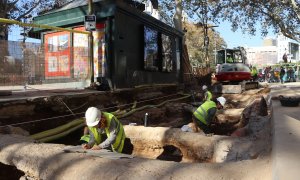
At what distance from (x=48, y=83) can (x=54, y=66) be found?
0.51 metres

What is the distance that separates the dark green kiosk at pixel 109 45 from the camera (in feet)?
33.0

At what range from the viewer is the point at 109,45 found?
33.2 ft

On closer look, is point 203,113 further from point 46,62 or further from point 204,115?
point 46,62

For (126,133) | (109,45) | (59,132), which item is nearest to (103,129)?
(59,132)

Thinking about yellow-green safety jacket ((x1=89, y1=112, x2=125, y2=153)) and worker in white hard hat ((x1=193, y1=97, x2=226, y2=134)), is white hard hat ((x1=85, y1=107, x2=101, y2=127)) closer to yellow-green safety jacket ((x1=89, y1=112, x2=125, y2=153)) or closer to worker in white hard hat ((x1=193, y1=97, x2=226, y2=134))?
yellow-green safety jacket ((x1=89, y1=112, x2=125, y2=153))

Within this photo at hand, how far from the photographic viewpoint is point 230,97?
18.9 metres

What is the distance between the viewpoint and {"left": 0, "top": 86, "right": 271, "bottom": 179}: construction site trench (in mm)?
5221

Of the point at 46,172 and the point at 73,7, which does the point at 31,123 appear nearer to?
the point at 46,172

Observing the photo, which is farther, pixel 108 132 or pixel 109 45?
pixel 109 45

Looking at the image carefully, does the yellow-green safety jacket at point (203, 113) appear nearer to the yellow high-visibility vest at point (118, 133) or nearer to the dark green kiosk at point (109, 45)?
the dark green kiosk at point (109, 45)

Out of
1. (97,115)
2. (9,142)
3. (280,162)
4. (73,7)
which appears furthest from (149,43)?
(280,162)

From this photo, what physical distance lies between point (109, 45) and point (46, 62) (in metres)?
1.85

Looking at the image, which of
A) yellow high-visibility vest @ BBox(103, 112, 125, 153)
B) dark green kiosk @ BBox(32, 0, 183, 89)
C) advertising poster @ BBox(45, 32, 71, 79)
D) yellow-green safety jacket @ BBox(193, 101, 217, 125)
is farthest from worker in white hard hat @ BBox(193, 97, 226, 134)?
yellow high-visibility vest @ BBox(103, 112, 125, 153)

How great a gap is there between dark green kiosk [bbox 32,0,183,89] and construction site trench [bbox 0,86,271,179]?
0.74 m
